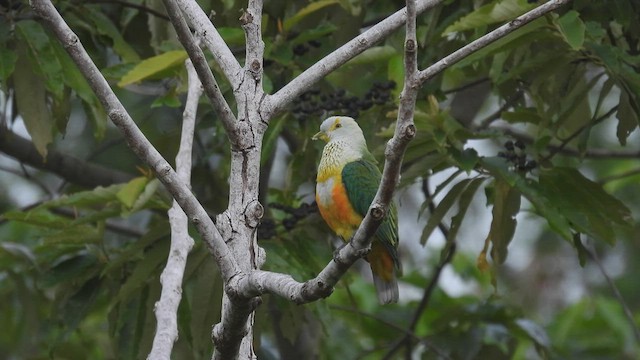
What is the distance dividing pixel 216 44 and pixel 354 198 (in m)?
1.24

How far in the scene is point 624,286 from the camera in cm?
999

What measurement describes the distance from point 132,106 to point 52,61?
67.5 inches

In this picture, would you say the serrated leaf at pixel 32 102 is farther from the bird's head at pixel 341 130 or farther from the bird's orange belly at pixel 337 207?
the bird's orange belly at pixel 337 207

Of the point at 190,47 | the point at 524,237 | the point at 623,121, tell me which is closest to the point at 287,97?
the point at 190,47

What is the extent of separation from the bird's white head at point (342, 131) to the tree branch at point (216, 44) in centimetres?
143

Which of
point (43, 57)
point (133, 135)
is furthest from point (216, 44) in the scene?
point (43, 57)

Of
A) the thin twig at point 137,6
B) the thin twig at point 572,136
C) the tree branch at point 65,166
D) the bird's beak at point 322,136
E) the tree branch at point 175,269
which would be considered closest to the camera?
the tree branch at point 175,269

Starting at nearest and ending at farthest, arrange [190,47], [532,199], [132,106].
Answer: [190,47], [532,199], [132,106]

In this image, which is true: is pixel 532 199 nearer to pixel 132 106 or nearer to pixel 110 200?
pixel 110 200

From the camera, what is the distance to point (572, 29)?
450 cm

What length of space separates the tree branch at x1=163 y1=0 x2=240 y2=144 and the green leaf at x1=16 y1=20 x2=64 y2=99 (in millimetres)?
2072

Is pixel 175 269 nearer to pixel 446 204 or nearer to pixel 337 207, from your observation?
pixel 337 207

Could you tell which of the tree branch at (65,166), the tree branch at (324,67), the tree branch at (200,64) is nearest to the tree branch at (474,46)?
the tree branch at (324,67)

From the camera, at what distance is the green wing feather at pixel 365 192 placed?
442 centimetres
